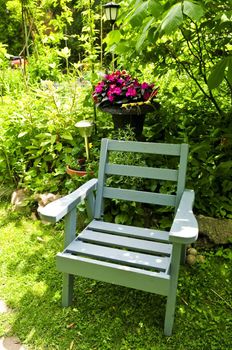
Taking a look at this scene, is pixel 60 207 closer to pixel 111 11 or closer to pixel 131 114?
pixel 131 114

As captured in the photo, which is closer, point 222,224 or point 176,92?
point 222,224

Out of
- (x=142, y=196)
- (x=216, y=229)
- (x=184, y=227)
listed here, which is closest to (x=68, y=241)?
(x=142, y=196)

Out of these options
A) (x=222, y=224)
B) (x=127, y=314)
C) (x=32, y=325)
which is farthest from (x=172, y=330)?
(x=222, y=224)

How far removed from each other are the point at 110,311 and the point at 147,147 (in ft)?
3.31

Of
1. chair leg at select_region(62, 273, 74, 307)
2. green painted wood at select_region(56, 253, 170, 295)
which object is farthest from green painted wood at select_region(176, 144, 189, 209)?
chair leg at select_region(62, 273, 74, 307)

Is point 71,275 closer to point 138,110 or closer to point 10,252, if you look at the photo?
point 10,252

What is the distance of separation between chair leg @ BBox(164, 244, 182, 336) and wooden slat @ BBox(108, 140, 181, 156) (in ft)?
2.19

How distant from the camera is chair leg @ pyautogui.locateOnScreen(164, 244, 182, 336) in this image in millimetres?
1385

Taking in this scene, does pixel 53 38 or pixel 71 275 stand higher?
pixel 53 38

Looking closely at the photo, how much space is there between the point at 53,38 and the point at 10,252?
3.04 m

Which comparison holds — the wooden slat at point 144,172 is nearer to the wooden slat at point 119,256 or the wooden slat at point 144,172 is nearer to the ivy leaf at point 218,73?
the wooden slat at point 119,256

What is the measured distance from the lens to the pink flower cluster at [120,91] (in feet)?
7.65

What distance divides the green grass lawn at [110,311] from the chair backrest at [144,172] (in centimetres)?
52

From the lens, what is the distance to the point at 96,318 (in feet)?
5.51
